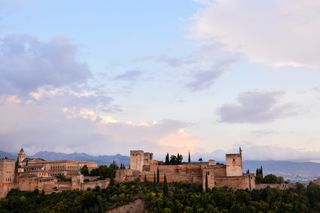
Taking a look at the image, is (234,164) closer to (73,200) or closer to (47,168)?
(73,200)

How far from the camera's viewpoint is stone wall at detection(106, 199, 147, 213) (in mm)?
59281

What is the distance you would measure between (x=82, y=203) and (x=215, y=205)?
52.8 ft

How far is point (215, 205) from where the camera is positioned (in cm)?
5750

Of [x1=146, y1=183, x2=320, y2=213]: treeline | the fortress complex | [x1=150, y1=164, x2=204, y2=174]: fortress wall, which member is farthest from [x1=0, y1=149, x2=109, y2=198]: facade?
[x1=146, y1=183, x2=320, y2=213]: treeline

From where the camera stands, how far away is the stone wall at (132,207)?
59.3 metres

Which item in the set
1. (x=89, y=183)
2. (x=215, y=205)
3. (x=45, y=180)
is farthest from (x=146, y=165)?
(x=215, y=205)

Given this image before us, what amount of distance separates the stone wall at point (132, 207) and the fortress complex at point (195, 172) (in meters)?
9.43

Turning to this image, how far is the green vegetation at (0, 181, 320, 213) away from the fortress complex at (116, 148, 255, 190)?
99.1 inches

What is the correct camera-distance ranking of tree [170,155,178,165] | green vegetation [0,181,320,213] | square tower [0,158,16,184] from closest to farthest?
1. green vegetation [0,181,320,213]
2. square tower [0,158,16,184]
3. tree [170,155,178,165]

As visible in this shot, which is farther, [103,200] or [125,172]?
[125,172]

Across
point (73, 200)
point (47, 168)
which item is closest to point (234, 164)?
point (73, 200)

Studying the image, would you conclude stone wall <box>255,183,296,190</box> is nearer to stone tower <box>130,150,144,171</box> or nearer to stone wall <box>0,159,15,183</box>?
stone tower <box>130,150,144,171</box>

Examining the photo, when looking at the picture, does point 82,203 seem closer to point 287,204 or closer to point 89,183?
point 89,183

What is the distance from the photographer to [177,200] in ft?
192
